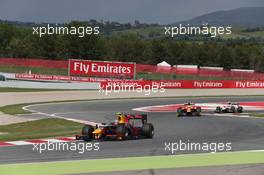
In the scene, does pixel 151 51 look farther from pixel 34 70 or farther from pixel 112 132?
pixel 112 132

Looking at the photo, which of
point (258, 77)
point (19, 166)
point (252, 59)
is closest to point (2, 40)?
point (252, 59)

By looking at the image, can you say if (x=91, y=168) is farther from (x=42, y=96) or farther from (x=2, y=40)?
(x=2, y=40)

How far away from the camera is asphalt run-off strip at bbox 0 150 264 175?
10344 millimetres

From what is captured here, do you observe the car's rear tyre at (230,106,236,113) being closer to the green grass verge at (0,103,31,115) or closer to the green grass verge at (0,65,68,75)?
the green grass verge at (0,103,31,115)

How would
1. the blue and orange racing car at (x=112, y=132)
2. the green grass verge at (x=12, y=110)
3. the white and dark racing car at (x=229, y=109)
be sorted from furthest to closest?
1. the white and dark racing car at (x=229, y=109)
2. the green grass verge at (x=12, y=110)
3. the blue and orange racing car at (x=112, y=132)

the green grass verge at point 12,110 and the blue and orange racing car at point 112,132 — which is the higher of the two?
the blue and orange racing car at point 112,132

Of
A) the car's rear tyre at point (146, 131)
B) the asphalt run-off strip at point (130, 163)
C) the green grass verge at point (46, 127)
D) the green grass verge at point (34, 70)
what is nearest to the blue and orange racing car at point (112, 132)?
the car's rear tyre at point (146, 131)

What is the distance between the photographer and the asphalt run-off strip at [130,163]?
33.9ft

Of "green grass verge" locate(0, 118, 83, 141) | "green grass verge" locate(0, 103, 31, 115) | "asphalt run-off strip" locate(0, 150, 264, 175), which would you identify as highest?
"asphalt run-off strip" locate(0, 150, 264, 175)

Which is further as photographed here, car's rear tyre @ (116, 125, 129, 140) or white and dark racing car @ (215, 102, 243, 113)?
white and dark racing car @ (215, 102, 243, 113)

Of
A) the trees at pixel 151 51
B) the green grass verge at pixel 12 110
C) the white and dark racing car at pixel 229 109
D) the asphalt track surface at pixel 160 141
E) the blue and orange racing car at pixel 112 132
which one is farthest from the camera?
the trees at pixel 151 51

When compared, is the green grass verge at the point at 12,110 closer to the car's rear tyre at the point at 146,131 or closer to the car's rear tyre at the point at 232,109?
the car's rear tyre at the point at 232,109

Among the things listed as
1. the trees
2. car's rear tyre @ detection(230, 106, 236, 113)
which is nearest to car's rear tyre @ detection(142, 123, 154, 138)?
car's rear tyre @ detection(230, 106, 236, 113)

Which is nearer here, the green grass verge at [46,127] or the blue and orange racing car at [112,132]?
the blue and orange racing car at [112,132]
